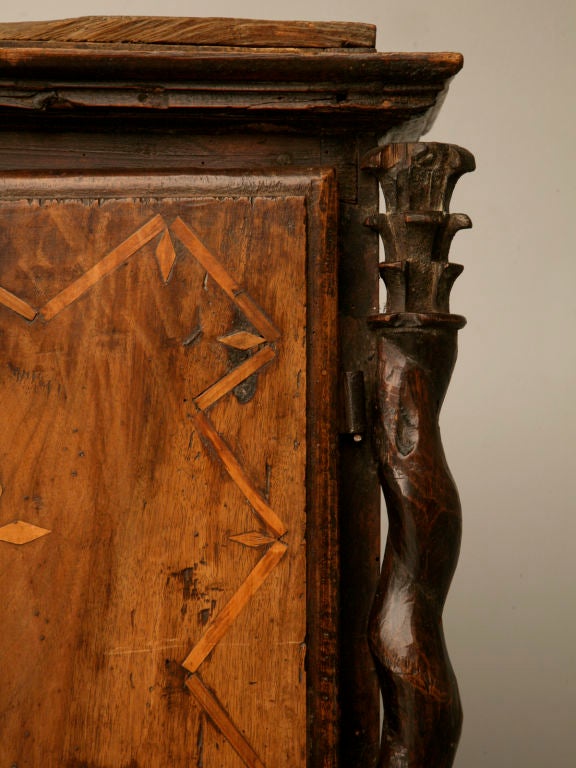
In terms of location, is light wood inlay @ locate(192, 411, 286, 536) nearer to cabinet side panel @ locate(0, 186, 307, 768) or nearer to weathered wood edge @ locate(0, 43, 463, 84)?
cabinet side panel @ locate(0, 186, 307, 768)

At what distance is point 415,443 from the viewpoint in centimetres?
82

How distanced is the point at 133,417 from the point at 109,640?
0.21 metres

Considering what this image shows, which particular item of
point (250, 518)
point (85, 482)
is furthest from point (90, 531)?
point (250, 518)

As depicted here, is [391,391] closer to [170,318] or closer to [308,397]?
[308,397]

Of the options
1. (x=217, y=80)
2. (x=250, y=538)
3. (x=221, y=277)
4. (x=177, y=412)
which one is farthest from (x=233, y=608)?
(x=217, y=80)

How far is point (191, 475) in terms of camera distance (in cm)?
81

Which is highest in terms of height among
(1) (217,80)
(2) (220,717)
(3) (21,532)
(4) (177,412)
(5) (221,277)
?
(1) (217,80)

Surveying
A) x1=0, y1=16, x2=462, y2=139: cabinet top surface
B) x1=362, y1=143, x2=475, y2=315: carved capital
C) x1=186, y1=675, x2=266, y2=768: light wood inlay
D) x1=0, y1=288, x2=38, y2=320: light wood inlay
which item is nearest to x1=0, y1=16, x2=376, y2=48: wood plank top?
x1=0, y1=16, x2=462, y2=139: cabinet top surface

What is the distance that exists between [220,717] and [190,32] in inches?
25.8

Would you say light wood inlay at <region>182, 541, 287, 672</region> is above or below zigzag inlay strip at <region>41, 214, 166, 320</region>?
below

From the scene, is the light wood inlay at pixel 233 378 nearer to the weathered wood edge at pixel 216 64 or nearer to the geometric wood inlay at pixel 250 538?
the geometric wood inlay at pixel 250 538

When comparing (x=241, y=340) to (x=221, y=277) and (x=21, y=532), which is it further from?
(x=21, y=532)

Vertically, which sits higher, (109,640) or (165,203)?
(165,203)

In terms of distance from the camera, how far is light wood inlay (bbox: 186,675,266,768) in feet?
2.63
